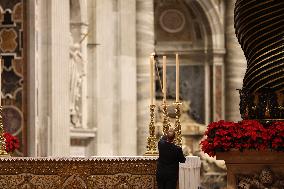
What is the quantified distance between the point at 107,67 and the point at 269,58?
1203 centimetres

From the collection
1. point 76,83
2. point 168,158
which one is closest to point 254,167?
point 168,158

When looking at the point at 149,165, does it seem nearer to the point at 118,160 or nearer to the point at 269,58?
the point at 118,160

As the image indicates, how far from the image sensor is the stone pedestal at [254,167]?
42.2ft

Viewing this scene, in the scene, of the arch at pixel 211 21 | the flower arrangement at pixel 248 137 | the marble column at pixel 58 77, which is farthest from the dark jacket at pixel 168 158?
the arch at pixel 211 21

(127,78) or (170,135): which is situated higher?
(127,78)

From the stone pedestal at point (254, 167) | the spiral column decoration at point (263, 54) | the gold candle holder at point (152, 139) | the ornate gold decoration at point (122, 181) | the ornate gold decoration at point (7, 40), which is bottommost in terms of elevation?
the ornate gold decoration at point (122, 181)

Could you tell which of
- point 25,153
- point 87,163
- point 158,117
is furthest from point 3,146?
point 158,117

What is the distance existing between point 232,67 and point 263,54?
55.9 feet

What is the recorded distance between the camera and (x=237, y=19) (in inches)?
516

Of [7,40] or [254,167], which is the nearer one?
[254,167]

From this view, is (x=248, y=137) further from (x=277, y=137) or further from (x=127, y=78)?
(x=127, y=78)

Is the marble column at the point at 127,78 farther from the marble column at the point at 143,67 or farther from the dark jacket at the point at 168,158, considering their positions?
the dark jacket at the point at 168,158

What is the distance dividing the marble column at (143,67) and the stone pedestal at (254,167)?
1308 centimetres

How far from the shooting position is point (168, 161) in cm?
1330
